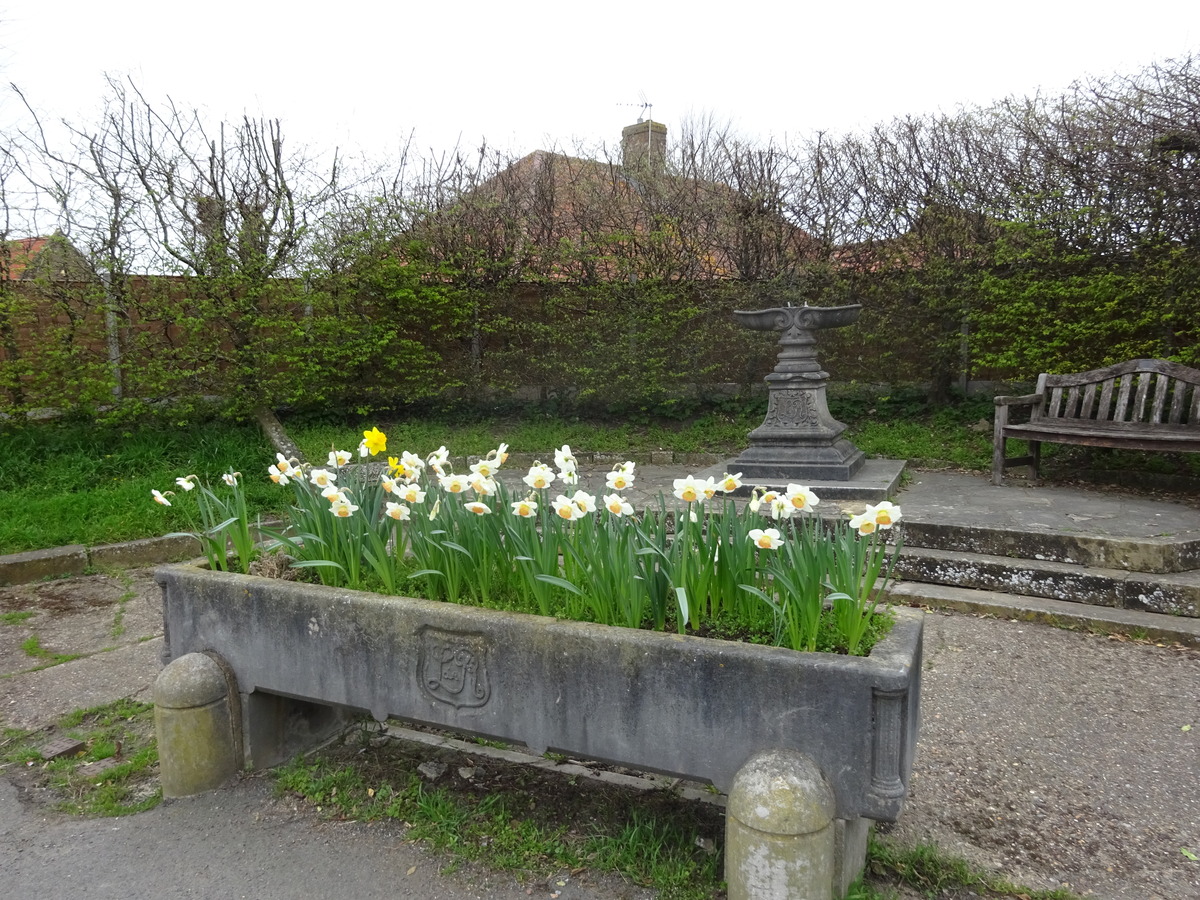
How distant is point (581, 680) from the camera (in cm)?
205

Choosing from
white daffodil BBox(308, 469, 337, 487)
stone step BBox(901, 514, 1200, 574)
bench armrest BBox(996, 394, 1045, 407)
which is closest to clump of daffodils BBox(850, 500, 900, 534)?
white daffodil BBox(308, 469, 337, 487)

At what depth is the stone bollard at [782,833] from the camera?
1.72 meters

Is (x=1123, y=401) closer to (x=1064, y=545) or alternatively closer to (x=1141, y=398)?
(x=1141, y=398)

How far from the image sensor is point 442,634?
7.33ft

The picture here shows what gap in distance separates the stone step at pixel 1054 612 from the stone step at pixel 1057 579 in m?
0.05

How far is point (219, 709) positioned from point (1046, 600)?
12.9 feet

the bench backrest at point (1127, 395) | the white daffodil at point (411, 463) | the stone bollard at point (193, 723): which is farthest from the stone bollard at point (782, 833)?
the bench backrest at point (1127, 395)

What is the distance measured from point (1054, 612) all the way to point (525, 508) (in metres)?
3.10

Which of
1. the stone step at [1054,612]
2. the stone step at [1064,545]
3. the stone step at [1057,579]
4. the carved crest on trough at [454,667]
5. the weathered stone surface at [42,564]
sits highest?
the carved crest on trough at [454,667]

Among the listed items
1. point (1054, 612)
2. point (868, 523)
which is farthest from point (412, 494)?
point (1054, 612)

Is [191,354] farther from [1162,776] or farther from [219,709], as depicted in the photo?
[1162,776]

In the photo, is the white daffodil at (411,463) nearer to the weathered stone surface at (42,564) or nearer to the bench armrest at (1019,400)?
the weathered stone surface at (42,564)

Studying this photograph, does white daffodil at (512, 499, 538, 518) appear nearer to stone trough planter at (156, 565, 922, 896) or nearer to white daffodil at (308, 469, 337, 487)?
stone trough planter at (156, 565, 922, 896)

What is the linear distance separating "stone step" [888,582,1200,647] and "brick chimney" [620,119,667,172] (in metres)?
6.71
